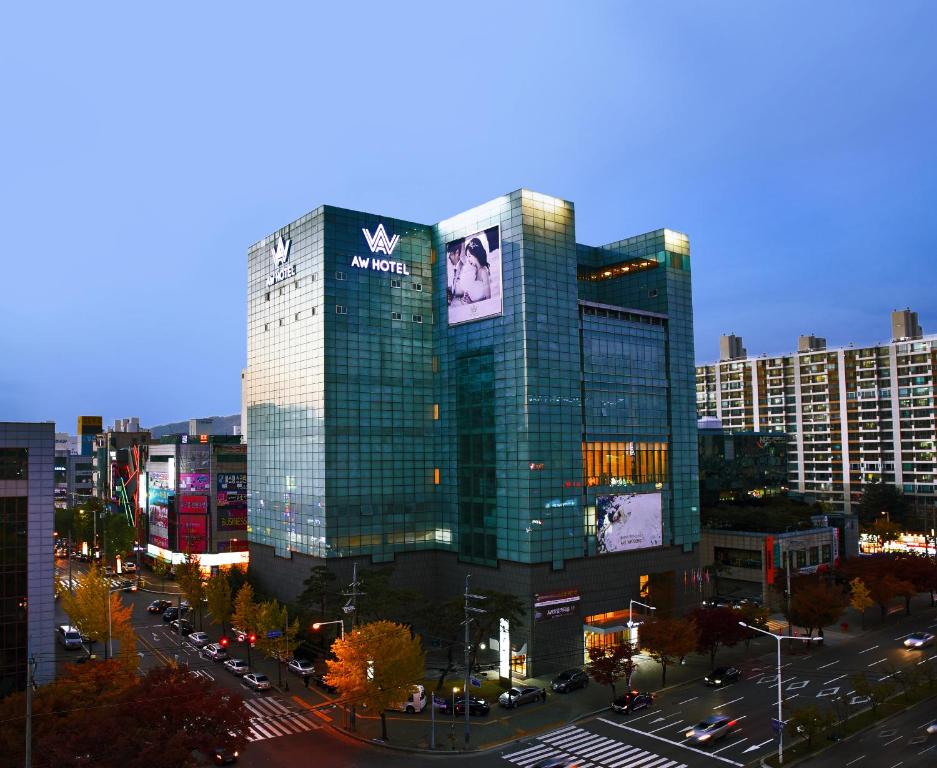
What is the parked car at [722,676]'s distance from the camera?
67.9 metres

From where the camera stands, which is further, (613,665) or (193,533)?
(193,533)

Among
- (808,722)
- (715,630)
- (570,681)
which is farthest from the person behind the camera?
(715,630)

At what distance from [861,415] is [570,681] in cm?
14582

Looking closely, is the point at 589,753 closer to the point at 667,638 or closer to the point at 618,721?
the point at 618,721

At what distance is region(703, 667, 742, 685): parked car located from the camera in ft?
223

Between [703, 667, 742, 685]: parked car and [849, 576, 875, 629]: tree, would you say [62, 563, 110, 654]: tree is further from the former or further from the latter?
[849, 576, 875, 629]: tree

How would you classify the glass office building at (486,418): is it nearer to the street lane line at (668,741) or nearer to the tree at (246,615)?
the tree at (246,615)

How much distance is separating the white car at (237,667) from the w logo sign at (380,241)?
47352mm

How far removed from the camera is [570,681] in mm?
68000

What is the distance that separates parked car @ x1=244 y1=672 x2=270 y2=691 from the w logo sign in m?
47.7

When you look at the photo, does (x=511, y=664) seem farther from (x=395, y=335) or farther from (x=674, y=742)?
(x=395, y=335)

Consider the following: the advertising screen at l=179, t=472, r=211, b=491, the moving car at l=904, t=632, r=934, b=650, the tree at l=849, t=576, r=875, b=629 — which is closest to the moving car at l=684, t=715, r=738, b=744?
the moving car at l=904, t=632, r=934, b=650

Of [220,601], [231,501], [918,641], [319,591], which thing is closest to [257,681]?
[319,591]

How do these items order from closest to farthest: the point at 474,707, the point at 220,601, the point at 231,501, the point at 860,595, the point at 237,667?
the point at 474,707 < the point at 237,667 < the point at 220,601 < the point at 860,595 < the point at 231,501
